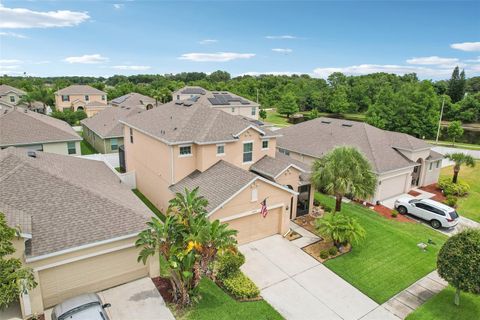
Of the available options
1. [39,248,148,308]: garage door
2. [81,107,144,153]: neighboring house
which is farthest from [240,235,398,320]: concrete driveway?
[81,107,144,153]: neighboring house

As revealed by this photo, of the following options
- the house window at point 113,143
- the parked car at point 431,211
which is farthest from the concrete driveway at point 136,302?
the house window at point 113,143

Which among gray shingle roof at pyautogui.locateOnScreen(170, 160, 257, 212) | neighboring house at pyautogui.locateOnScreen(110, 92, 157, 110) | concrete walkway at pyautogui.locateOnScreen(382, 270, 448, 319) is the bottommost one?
concrete walkway at pyautogui.locateOnScreen(382, 270, 448, 319)

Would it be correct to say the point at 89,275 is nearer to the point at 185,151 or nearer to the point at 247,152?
the point at 185,151

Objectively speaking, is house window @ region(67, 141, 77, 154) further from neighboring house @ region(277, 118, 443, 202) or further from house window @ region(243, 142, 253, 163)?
neighboring house @ region(277, 118, 443, 202)

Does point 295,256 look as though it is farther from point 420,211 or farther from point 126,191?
point 420,211

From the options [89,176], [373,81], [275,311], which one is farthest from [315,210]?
[373,81]

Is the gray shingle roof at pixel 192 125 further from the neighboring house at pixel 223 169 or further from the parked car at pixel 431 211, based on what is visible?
the parked car at pixel 431 211
